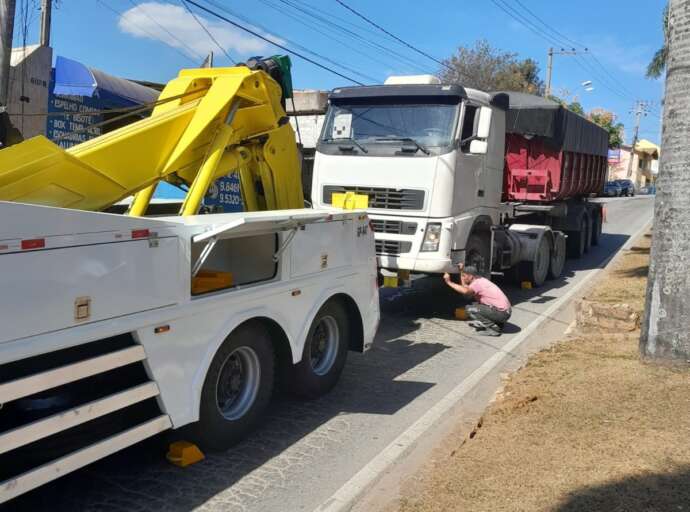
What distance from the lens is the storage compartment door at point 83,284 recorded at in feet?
10.1

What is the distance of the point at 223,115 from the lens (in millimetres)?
5570

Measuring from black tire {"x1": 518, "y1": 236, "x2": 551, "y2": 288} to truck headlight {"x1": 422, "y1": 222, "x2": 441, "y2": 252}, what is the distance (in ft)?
13.0

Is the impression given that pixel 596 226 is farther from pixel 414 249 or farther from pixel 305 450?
pixel 305 450

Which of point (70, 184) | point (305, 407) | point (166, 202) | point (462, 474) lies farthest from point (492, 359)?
point (70, 184)

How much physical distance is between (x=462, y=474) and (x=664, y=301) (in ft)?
10.3

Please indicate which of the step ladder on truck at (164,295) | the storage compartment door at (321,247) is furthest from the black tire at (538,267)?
the storage compartment door at (321,247)

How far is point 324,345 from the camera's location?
19.7 ft

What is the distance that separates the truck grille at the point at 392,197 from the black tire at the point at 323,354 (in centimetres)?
309

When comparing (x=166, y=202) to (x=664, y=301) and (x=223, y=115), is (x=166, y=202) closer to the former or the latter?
(x=223, y=115)

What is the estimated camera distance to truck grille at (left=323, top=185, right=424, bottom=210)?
8859 millimetres

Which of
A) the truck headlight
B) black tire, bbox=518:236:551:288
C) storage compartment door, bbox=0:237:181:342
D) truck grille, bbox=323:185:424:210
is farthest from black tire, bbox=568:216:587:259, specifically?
storage compartment door, bbox=0:237:181:342

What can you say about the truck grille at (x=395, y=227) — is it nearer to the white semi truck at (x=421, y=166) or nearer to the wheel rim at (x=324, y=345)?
the white semi truck at (x=421, y=166)

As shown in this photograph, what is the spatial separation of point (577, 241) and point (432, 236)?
29.8 feet

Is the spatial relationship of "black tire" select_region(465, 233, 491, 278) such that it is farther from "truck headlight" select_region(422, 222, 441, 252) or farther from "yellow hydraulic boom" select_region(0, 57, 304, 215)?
"yellow hydraulic boom" select_region(0, 57, 304, 215)
